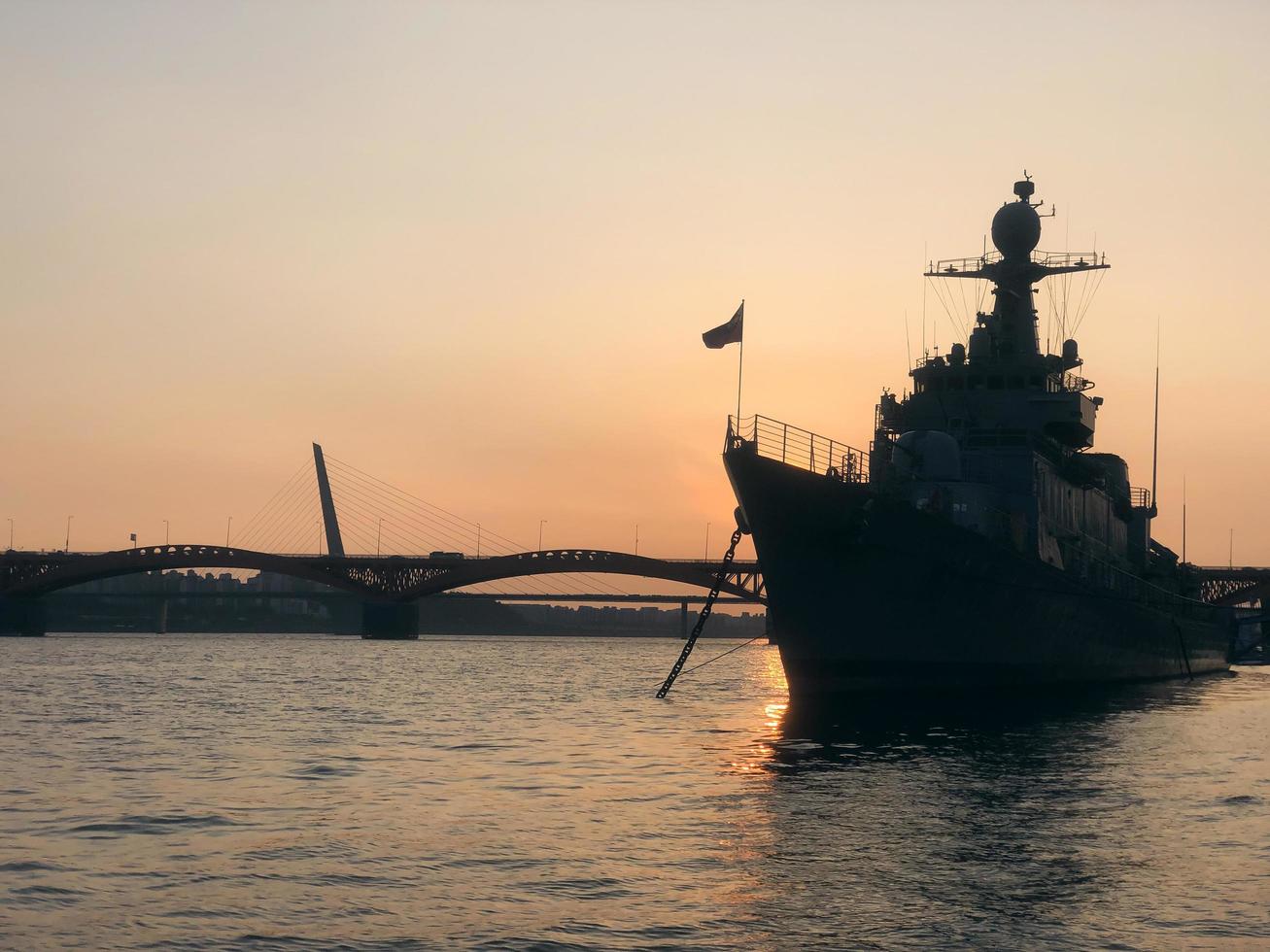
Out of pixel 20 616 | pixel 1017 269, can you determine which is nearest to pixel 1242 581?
pixel 1017 269

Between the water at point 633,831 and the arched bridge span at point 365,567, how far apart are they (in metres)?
91.0

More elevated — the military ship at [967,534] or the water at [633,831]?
the military ship at [967,534]

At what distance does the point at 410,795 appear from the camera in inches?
917

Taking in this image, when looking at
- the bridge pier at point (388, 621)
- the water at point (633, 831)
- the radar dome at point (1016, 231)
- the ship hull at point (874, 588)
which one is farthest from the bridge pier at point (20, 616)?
the ship hull at point (874, 588)

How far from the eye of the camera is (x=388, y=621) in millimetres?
142250

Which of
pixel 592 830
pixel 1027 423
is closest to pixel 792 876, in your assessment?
pixel 592 830

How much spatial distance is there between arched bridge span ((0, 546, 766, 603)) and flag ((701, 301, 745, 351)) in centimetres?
8374

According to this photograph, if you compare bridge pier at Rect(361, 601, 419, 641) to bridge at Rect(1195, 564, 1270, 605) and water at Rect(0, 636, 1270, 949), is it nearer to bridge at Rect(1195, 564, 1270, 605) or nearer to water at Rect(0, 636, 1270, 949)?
bridge at Rect(1195, 564, 1270, 605)

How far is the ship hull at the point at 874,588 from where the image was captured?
39.0m

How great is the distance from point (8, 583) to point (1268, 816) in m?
133

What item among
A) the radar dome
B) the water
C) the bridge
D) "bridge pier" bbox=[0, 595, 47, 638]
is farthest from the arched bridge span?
the water

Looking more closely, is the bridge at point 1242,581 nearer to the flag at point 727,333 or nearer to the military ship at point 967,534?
the military ship at point 967,534

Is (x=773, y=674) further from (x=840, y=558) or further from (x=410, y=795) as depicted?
(x=410, y=795)

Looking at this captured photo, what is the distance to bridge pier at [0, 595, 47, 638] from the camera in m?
133
